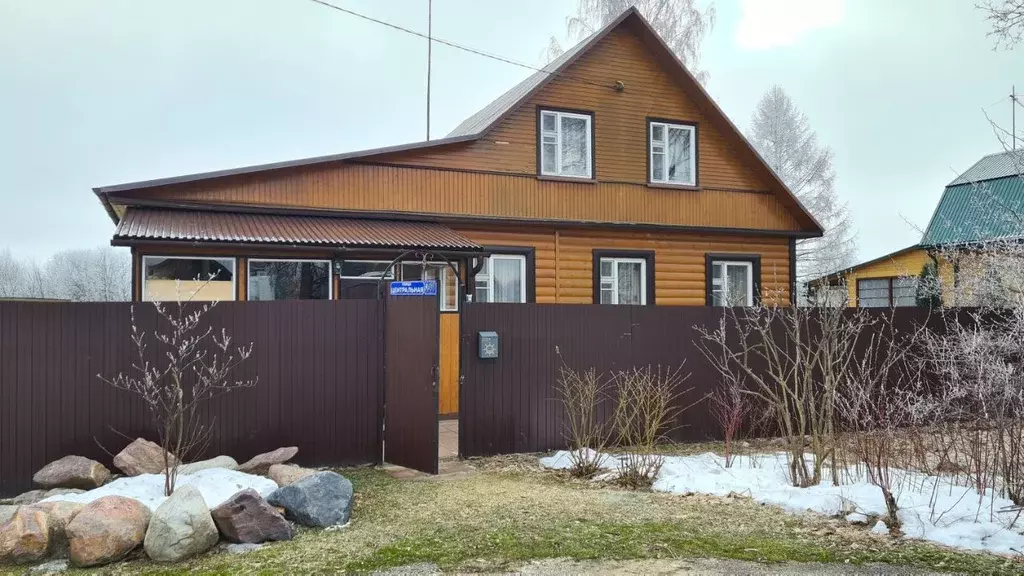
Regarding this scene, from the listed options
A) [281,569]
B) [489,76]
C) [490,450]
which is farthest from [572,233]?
[489,76]

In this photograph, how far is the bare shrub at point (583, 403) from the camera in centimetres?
800

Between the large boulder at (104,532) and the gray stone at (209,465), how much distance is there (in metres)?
1.37

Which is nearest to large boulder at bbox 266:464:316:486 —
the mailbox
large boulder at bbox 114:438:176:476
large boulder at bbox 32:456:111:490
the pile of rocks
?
the pile of rocks

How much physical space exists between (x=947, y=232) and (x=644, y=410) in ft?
57.0

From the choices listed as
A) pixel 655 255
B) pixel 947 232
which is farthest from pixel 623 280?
pixel 947 232

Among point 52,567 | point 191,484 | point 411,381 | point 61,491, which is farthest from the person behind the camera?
point 411,381

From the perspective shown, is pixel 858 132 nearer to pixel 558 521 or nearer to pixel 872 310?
pixel 872 310

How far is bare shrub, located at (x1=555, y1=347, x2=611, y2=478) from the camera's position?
800 centimetres

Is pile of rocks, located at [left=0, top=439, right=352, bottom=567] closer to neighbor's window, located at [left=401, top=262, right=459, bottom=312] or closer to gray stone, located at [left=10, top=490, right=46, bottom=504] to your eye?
gray stone, located at [left=10, top=490, right=46, bottom=504]

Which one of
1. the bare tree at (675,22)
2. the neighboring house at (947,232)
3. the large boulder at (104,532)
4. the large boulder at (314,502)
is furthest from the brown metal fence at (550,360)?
the bare tree at (675,22)

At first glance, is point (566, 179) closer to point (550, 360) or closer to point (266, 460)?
point (550, 360)

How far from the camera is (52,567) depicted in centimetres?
466

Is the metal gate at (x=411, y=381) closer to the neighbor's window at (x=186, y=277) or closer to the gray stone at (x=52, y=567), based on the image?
the gray stone at (x=52, y=567)

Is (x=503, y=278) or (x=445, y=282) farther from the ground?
(x=503, y=278)
